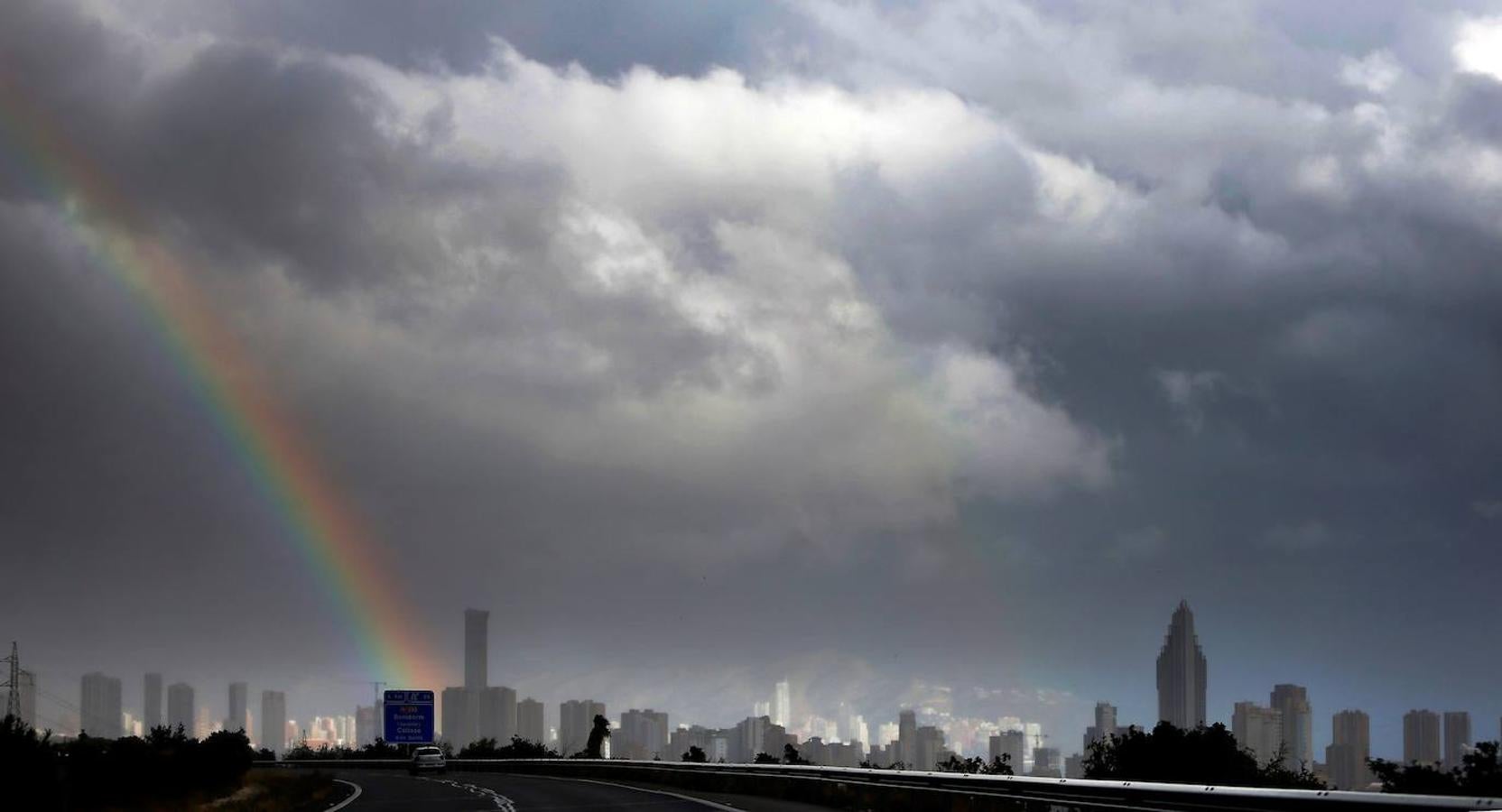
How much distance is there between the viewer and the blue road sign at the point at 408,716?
94188 mm

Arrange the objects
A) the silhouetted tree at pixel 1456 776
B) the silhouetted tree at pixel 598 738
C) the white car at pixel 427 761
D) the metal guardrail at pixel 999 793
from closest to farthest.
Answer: the metal guardrail at pixel 999 793 → the silhouetted tree at pixel 1456 776 → the white car at pixel 427 761 → the silhouetted tree at pixel 598 738

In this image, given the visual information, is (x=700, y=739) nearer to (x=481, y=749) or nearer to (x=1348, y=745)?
(x=481, y=749)

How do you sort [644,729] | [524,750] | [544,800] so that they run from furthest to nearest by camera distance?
[644,729]
[524,750]
[544,800]

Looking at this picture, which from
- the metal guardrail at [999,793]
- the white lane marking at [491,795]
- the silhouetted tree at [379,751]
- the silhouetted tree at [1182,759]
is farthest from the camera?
the silhouetted tree at [379,751]

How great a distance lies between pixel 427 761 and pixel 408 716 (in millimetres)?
11715

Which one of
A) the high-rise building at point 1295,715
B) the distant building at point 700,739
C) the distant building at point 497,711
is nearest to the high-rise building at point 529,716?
the distant building at point 497,711

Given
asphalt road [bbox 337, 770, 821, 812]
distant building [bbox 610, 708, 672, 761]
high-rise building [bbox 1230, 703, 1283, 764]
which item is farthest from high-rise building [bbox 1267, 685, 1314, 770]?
distant building [bbox 610, 708, 672, 761]

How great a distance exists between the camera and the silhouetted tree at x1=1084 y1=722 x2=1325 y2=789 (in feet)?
138

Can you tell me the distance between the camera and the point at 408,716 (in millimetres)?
94812

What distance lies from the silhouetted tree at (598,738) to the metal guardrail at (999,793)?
32548mm

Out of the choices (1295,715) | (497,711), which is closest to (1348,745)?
(1295,715)

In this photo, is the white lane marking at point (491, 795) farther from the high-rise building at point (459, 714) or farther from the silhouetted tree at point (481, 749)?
the high-rise building at point (459, 714)

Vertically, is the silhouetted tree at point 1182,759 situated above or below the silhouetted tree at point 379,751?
above

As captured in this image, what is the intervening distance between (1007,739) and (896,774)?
1564 inches
